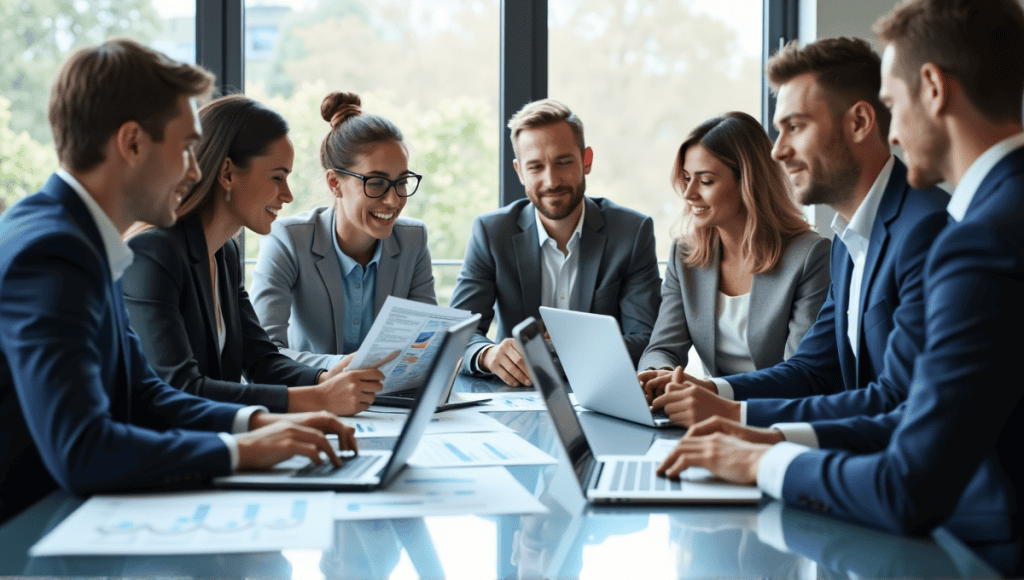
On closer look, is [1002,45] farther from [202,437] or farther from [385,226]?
[385,226]

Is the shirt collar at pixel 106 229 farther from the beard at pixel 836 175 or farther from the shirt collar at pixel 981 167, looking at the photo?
the beard at pixel 836 175

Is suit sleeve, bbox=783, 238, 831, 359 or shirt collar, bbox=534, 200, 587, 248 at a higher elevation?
shirt collar, bbox=534, 200, 587, 248

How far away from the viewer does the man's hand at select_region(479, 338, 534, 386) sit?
2.29 m

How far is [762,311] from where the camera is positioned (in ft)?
8.14

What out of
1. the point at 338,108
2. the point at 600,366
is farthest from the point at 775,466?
the point at 338,108

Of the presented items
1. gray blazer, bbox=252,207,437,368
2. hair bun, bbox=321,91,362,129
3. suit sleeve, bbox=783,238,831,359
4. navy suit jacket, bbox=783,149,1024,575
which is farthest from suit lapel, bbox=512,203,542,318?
navy suit jacket, bbox=783,149,1024,575

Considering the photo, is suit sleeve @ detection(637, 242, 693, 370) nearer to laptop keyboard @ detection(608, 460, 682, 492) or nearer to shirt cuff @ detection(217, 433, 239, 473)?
laptop keyboard @ detection(608, 460, 682, 492)

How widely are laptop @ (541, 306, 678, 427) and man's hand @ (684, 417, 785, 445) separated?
247mm

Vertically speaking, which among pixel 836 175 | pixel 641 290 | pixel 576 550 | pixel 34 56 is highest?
pixel 34 56

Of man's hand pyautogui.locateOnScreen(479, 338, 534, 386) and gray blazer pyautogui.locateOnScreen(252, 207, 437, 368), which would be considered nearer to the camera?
man's hand pyautogui.locateOnScreen(479, 338, 534, 386)

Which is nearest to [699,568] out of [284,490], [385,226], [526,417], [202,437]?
[284,490]

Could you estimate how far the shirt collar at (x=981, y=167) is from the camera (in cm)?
120

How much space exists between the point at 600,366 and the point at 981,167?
788 millimetres

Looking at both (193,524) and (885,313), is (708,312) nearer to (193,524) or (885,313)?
(885,313)
